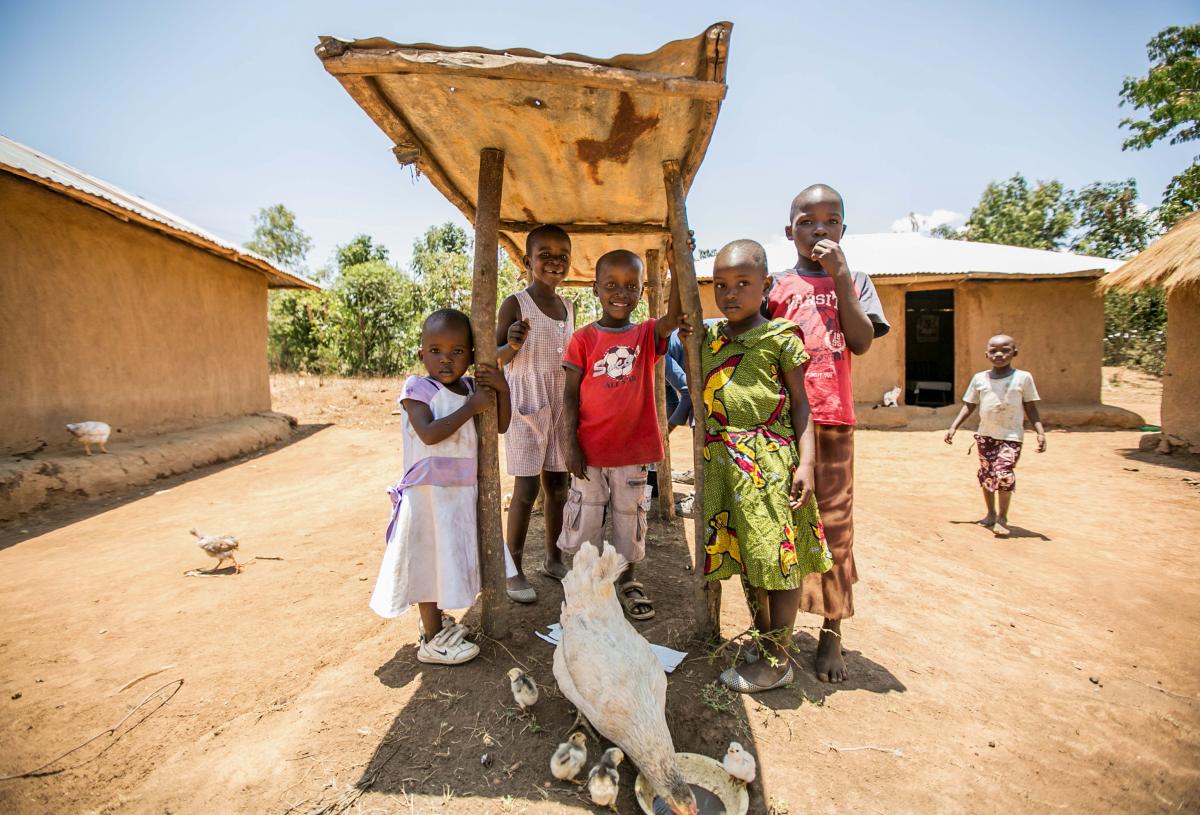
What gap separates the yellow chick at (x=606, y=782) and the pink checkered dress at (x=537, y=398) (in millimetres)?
1474

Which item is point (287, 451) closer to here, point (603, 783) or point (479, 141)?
point (479, 141)

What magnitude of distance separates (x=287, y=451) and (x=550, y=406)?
7223mm

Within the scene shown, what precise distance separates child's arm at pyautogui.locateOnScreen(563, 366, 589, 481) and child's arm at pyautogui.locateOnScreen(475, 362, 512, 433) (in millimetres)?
295

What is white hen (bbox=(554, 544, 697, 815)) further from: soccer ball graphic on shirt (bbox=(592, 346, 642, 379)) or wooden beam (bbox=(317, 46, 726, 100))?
wooden beam (bbox=(317, 46, 726, 100))

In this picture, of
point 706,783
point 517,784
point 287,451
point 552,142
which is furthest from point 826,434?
point 287,451

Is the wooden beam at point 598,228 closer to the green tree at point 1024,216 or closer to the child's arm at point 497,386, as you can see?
the child's arm at point 497,386

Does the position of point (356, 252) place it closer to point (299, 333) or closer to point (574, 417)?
point (299, 333)

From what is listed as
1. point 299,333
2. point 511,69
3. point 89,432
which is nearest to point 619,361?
point 511,69

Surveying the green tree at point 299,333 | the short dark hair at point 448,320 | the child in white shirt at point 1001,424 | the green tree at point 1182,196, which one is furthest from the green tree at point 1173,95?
the green tree at point 299,333

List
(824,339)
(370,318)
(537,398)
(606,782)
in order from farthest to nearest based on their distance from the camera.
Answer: (370,318) < (537,398) < (824,339) < (606,782)

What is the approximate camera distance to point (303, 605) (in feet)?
10.0

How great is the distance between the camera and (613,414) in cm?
258

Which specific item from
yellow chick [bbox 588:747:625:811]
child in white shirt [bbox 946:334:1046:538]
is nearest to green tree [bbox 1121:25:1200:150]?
child in white shirt [bbox 946:334:1046:538]

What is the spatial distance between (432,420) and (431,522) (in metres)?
0.45
